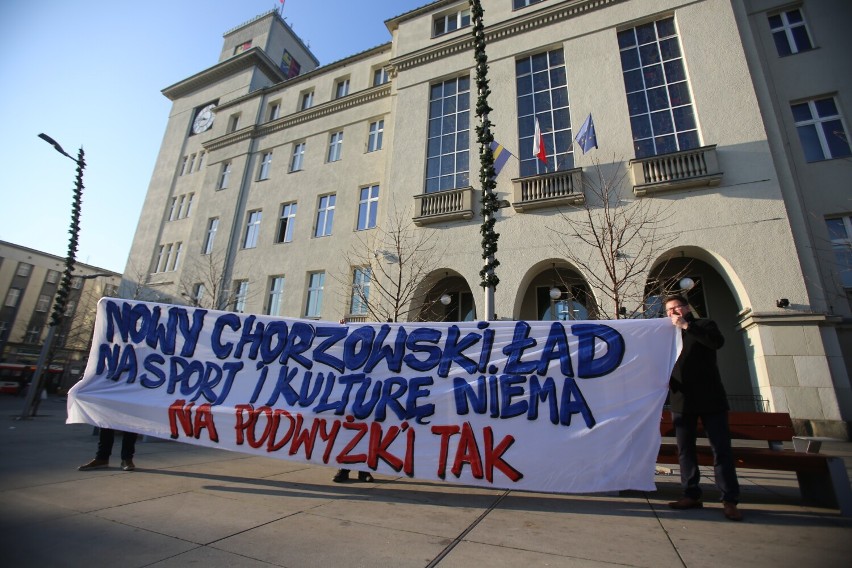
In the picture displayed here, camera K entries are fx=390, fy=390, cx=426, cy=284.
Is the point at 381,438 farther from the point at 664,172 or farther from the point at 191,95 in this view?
the point at 191,95

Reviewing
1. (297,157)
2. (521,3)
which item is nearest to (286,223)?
(297,157)

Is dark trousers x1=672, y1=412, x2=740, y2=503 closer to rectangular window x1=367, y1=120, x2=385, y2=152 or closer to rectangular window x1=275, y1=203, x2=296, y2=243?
rectangular window x1=367, y1=120, x2=385, y2=152

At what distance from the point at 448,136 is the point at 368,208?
533 centimetres

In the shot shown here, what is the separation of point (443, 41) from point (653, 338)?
17.6 metres

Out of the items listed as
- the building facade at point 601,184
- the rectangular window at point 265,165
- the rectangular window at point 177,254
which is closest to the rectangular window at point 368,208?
the building facade at point 601,184

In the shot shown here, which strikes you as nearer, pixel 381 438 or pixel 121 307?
pixel 381 438

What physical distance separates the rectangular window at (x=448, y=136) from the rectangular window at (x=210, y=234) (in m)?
15.0

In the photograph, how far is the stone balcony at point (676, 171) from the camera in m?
11.8

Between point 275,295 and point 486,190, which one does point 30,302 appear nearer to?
point 275,295

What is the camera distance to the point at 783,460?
4.13 meters

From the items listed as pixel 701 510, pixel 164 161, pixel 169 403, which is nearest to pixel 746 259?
pixel 701 510

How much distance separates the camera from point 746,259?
434 inches

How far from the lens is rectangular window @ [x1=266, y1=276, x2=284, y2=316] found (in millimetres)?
20159

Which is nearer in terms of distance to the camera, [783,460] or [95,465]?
[783,460]
